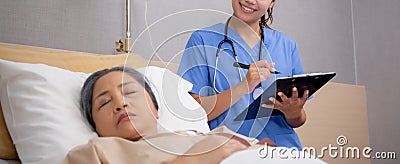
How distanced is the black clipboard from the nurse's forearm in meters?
0.05

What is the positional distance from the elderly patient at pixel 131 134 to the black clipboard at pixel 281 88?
0.17 m

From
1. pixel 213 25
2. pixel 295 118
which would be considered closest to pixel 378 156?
pixel 295 118

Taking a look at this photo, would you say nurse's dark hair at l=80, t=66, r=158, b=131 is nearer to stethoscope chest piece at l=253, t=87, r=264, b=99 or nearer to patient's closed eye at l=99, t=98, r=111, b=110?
patient's closed eye at l=99, t=98, r=111, b=110

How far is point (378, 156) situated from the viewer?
264 cm

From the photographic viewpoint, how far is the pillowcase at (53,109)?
1.19m

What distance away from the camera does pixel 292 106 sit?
4.78 feet

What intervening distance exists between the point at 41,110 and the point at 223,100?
1.63 ft

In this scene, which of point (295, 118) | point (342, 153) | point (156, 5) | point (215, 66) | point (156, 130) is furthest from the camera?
point (342, 153)

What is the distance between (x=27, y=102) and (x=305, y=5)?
70.5 inches

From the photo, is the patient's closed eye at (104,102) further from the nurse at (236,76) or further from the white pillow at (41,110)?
the nurse at (236,76)

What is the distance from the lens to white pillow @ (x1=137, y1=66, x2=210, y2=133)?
117cm

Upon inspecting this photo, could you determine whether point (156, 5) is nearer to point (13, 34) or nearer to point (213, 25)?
point (13, 34)
